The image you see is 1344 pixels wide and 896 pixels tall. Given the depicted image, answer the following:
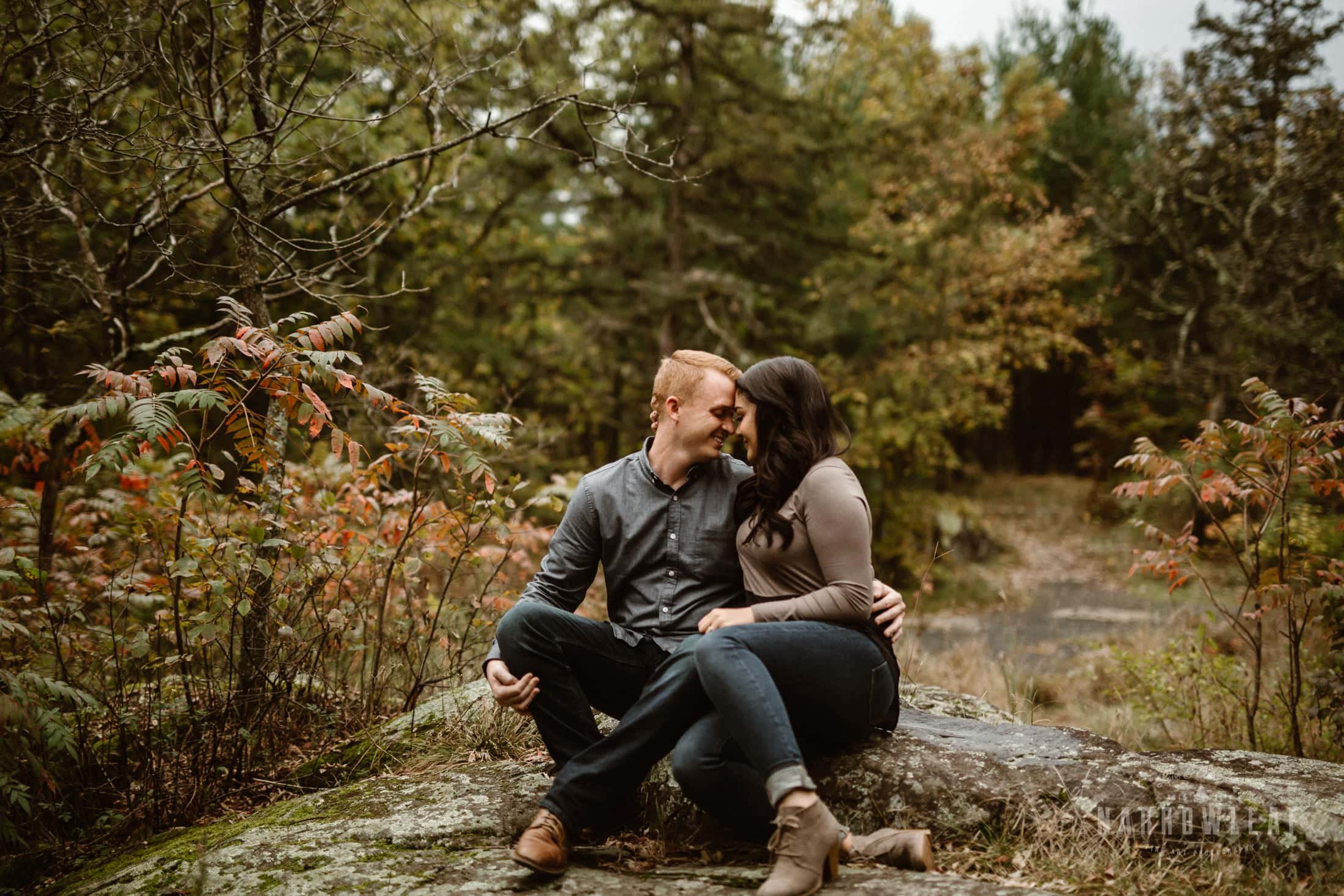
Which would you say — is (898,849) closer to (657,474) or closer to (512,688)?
(512,688)

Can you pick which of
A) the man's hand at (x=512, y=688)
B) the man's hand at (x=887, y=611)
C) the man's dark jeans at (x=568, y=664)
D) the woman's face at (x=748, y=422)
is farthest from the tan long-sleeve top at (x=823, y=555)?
the man's hand at (x=512, y=688)

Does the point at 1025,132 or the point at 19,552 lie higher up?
the point at 1025,132

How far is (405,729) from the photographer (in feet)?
11.7

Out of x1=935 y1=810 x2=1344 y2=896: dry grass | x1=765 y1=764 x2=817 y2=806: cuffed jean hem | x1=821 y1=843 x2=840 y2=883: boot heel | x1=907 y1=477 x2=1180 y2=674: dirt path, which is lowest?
x1=907 y1=477 x2=1180 y2=674: dirt path

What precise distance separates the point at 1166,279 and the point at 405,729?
1732cm

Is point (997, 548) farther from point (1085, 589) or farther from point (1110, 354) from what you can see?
point (1110, 354)

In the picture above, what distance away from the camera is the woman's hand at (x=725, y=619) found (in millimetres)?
2650

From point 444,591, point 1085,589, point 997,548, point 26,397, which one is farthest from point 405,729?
point 997,548

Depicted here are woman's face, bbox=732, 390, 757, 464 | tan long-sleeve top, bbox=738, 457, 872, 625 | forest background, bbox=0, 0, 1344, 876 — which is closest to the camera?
tan long-sleeve top, bbox=738, 457, 872, 625

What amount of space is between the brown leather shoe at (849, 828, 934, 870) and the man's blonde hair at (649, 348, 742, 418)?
5.38 ft

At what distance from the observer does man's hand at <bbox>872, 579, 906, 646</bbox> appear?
110 inches

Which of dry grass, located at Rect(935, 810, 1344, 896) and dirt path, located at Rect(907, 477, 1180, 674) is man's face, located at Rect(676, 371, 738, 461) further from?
dirt path, located at Rect(907, 477, 1180, 674)

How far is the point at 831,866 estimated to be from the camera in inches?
88.0

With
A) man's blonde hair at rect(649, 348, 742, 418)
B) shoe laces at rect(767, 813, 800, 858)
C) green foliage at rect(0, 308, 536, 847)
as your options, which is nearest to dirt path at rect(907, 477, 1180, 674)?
man's blonde hair at rect(649, 348, 742, 418)
